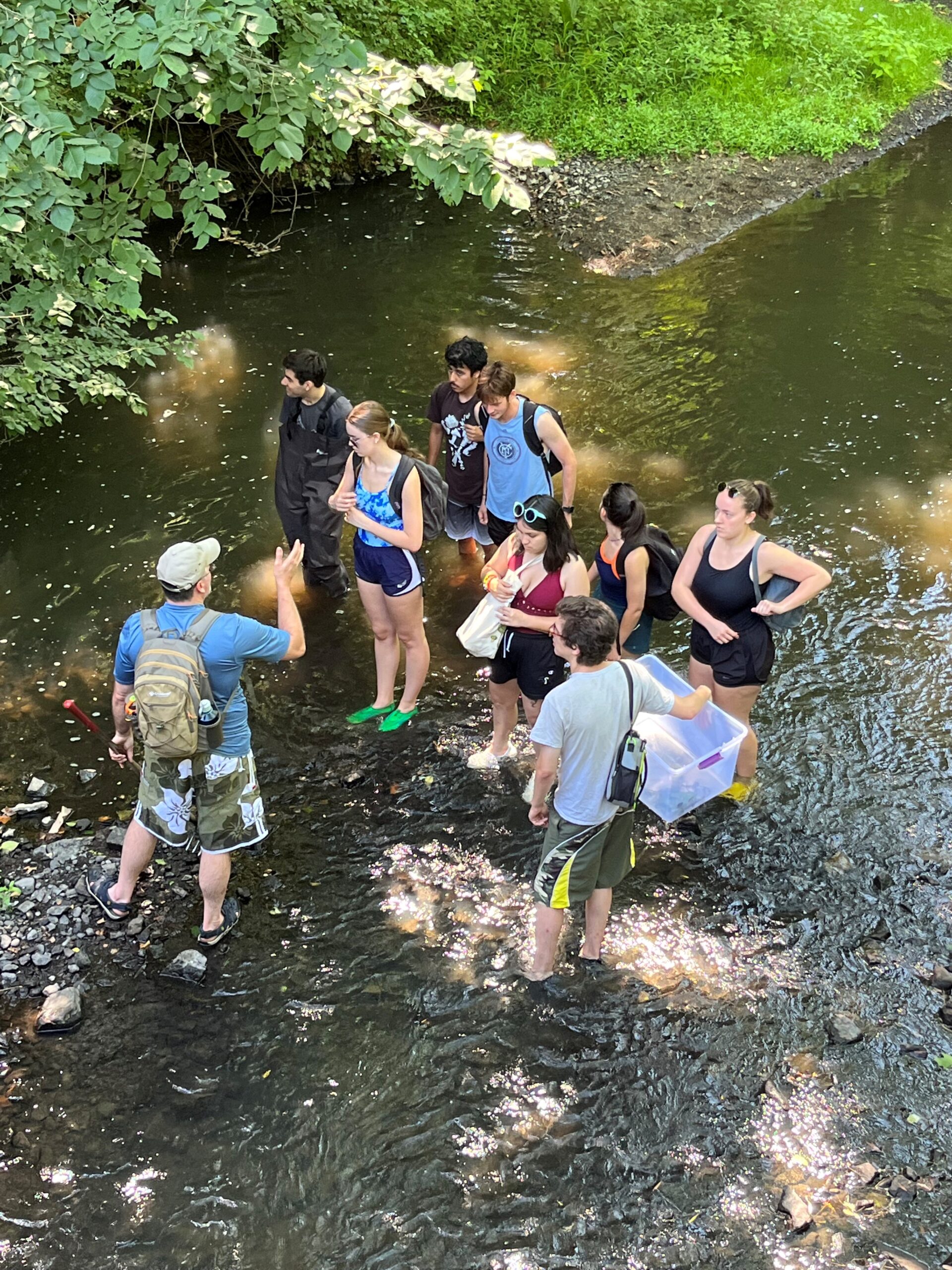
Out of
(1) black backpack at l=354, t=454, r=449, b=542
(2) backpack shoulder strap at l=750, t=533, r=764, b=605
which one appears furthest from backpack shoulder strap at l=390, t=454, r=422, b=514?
(2) backpack shoulder strap at l=750, t=533, r=764, b=605

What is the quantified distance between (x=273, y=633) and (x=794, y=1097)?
3107 millimetres

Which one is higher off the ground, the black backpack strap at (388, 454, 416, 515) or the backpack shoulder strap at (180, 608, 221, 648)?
the backpack shoulder strap at (180, 608, 221, 648)

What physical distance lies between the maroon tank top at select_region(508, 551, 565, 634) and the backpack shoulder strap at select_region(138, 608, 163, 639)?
5.98 ft

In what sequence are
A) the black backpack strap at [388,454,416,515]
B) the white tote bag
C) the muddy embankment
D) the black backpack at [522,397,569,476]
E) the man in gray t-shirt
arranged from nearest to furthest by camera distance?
1. the man in gray t-shirt
2. the white tote bag
3. the black backpack strap at [388,454,416,515]
4. the black backpack at [522,397,569,476]
5. the muddy embankment

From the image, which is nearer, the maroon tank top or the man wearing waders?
the maroon tank top

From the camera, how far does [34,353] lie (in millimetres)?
7164

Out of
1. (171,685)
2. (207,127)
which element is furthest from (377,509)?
(207,127)

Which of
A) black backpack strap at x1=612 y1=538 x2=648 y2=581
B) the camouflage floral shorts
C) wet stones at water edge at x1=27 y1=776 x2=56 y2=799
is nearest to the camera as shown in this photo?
the camouflage floral shorts

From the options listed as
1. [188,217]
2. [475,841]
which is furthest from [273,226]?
[475,841]

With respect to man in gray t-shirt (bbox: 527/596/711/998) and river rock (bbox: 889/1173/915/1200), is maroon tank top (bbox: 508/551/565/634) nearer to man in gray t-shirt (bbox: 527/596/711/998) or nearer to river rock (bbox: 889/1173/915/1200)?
man in gray t-shirt (bbox: 527/596/711/998)

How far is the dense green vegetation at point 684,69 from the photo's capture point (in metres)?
16.0

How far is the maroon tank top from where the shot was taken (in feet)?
17.4

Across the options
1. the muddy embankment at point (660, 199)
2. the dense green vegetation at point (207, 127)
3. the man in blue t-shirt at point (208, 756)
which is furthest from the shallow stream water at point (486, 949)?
the muddy embankment at point (660, 199)

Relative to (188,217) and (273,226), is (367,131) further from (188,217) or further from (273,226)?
(273,226)
